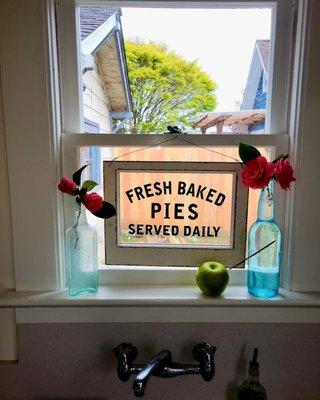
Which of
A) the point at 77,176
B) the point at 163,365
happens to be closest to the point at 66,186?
the point at 77,176

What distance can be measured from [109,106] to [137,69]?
0.48 feet

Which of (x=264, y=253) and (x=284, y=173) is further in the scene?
(x=264, y=253)

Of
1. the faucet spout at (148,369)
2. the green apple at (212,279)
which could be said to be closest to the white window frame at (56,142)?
the green apple at (212,279)

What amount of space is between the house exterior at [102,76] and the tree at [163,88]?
0.04 metres

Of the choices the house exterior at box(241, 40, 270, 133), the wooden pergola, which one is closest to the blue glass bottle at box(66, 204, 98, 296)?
the wooden pergola

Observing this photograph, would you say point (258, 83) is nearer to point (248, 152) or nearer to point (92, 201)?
point (248, 152)

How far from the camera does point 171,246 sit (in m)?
0.95

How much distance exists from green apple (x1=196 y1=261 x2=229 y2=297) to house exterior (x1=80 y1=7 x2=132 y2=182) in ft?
1.46

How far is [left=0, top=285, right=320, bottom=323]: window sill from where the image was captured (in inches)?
33.3

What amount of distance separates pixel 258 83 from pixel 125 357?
90 cm

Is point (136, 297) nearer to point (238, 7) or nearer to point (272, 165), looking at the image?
point (272, 165)

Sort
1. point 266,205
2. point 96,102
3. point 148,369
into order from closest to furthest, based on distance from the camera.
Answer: point 148,369
point 266,205
point 96,102

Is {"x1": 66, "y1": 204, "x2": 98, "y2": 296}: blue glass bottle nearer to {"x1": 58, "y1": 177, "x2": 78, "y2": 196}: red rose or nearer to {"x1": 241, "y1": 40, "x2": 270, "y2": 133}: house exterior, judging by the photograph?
{"x1": 58, "y1": 177, "x2": 78, "y2": 196}: red rose

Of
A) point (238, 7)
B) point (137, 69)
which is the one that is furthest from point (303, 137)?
point (137, 69)
